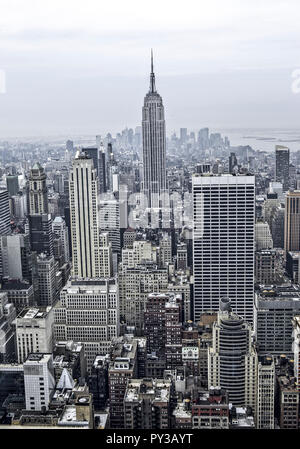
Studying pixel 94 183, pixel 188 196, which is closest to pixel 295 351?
pixel 188 196

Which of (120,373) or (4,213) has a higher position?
(4,213)

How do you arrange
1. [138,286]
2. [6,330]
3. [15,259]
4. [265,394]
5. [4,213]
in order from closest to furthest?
1. [265,394]
2. [6,330]
3. [138,286]
4. [15,259]
5. [4,213]

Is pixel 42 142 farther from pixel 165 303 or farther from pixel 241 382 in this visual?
pixel 241 382

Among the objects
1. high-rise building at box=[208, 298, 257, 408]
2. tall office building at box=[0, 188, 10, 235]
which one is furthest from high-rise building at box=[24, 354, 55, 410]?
tall office building at box=[0, 188, 10, 235]

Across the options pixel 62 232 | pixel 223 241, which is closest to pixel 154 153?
pixel 62 232

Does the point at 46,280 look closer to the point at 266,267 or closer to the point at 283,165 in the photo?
the point at 266,267

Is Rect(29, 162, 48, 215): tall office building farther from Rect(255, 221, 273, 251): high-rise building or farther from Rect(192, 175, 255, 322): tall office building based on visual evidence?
Rect(255, 221, 273, 251): high-rise building
